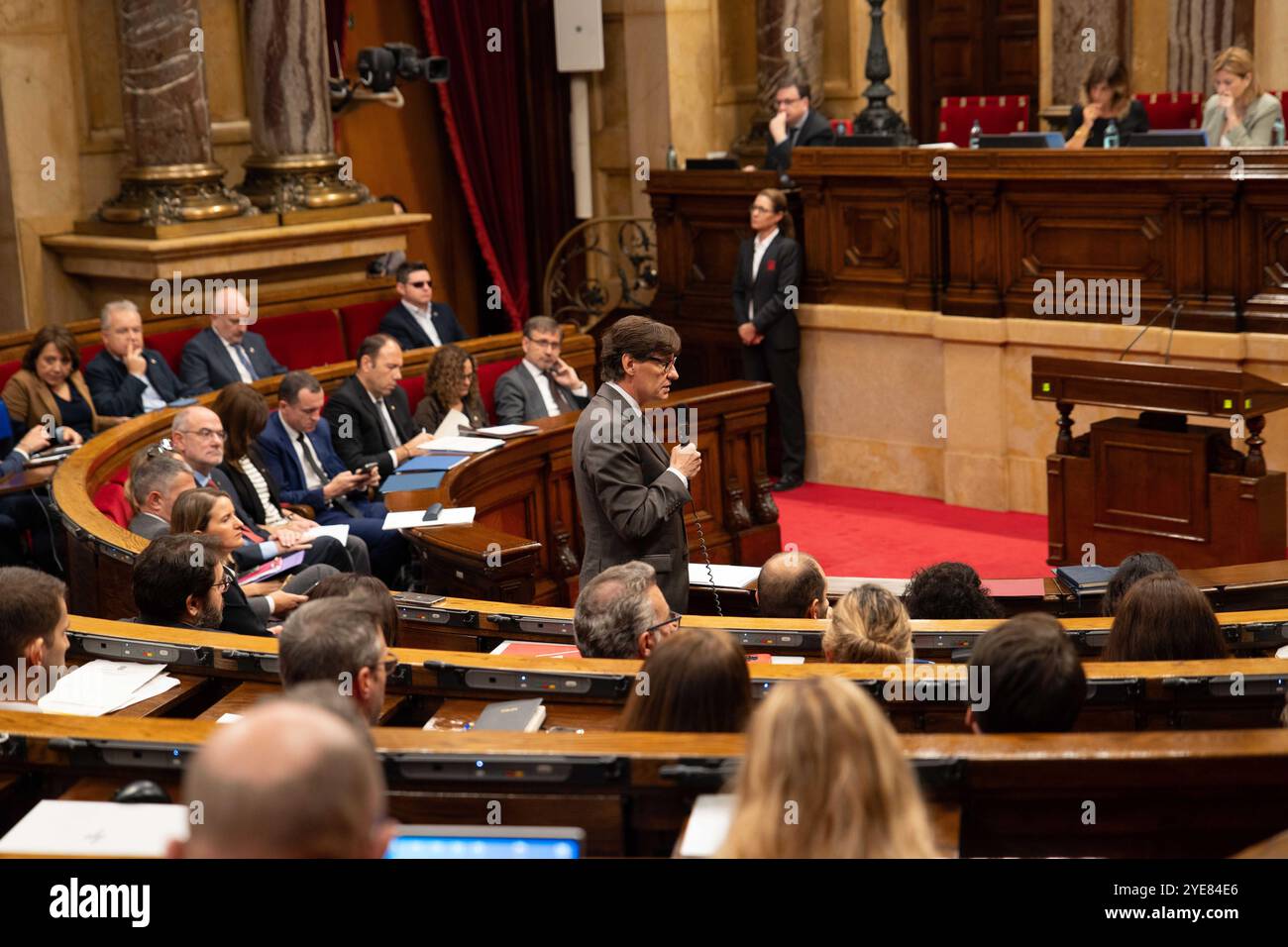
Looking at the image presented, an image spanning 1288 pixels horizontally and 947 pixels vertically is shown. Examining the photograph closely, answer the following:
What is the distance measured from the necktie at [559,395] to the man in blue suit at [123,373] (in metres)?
1.77

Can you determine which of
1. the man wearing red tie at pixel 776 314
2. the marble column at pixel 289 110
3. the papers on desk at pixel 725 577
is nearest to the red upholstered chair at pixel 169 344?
the marble column at pixel 289 110

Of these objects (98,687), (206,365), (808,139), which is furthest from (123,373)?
(98,687)

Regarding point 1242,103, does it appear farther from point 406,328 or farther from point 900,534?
point 406,328

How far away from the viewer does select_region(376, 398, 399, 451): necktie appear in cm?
710

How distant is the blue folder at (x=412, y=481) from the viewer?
630 cm

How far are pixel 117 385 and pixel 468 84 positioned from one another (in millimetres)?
4673

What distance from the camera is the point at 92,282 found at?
909 centimetres

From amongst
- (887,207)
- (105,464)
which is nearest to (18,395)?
(105,464)

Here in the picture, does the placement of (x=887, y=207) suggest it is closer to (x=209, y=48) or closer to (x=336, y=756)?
(x=209, y=48)

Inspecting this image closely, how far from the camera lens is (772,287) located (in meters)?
8.87

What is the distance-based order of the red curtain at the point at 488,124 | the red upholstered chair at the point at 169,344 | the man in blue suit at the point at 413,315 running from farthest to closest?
the red curtain at the point at 488,124 < the man in blue suit at the point at 413,315 < the red upholstered chair at the point at 169,344

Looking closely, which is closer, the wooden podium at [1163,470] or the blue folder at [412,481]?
the blue folder at [412,481]

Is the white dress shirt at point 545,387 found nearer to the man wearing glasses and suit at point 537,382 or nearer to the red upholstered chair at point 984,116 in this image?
the man wearing glasses and suit at point 537,382
